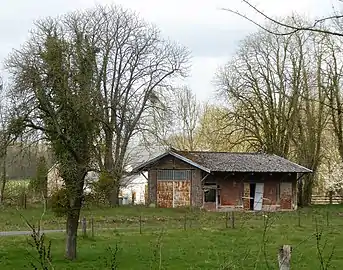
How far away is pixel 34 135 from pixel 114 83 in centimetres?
2617

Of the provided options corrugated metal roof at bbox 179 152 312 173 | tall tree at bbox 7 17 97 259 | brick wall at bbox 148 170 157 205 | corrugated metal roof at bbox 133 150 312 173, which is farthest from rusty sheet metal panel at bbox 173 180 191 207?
tall tree at bbox 7 17 97 259

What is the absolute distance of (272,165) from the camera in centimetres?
4659

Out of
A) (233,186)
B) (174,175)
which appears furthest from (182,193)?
(233,186)

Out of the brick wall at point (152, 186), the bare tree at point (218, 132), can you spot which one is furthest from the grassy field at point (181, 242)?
Result: the bare tree at point (218, 132)

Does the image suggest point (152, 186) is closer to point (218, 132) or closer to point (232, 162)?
point (232, 162)

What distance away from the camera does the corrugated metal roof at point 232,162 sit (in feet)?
146

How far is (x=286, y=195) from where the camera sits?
157ft

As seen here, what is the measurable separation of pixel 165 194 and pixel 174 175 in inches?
60.6

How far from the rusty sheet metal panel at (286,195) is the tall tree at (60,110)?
93.5ft

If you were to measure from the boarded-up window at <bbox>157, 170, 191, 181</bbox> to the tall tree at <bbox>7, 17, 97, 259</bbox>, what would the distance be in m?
23.7

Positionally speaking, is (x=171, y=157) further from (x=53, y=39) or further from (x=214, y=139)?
(x=53, y=39)

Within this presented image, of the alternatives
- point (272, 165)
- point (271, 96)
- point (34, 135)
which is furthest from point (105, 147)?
point (271, 96)

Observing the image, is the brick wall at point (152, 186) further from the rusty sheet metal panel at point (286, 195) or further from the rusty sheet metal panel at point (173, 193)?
the rusty sheet metal panel at point (286, 195)

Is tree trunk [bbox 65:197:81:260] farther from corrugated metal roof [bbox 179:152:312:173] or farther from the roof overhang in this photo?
corrugated metal roof [bbox 179:152:312:173]
